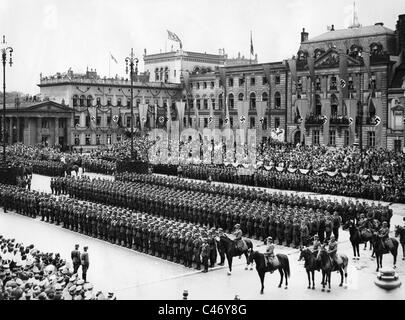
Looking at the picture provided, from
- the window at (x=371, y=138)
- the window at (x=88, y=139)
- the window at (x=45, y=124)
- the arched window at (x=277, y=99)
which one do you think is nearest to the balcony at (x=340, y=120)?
the window at (x=371, y=138)

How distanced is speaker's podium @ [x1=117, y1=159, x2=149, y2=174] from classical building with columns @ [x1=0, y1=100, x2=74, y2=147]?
28418 millimetres

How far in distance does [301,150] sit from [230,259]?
36.2 meters

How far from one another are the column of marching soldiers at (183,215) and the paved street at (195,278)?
591 mm

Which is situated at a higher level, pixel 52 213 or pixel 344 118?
pixel 344 118

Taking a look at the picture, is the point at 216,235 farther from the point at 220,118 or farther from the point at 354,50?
the point at 220,118

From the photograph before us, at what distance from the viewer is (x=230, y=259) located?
778 inches

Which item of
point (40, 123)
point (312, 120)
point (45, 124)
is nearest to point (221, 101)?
point (312, 120)

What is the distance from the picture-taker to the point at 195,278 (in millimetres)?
19297

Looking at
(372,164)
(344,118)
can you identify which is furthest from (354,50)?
(372,164)

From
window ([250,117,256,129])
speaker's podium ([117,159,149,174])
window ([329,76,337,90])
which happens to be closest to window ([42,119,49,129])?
window ([250,117,256,129])

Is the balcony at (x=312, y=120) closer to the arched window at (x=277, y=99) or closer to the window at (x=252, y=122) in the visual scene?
the arched window at (x=277, y=99)

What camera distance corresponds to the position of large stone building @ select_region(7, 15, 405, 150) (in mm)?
54625

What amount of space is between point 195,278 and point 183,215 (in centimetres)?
961
